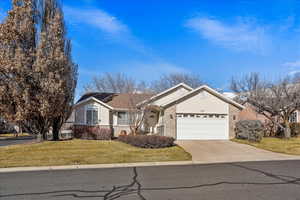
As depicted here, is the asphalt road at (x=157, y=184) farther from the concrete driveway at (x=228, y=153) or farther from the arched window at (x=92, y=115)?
the arched window at (x=92, y=115)

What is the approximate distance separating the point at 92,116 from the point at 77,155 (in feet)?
35.1

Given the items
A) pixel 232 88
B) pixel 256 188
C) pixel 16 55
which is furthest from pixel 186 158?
pixel 232 88

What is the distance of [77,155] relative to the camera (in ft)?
45.2

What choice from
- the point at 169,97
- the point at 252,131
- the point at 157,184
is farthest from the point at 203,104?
the point at 157,184

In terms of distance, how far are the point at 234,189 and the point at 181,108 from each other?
14255mm

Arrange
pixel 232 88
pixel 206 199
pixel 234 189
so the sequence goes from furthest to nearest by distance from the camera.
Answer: pixel 232 88 → pixel 234 189 → pixel 206 199

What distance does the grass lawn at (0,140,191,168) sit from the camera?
1241 centimetres

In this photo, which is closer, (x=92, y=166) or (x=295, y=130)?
(x=92, y=166)

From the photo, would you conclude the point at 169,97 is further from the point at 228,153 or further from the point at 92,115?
the point at 228,153

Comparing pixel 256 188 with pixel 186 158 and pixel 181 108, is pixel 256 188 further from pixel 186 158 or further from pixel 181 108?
pixel 181 108

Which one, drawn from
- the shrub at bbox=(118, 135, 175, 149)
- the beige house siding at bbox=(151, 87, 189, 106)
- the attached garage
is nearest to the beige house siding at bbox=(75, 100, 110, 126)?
the beige house siding at bbox=(151, 87, 189, 106)

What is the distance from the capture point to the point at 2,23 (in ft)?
57.4

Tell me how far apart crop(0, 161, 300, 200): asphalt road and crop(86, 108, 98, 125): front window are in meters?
13.9

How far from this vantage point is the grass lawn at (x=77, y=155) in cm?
1241
